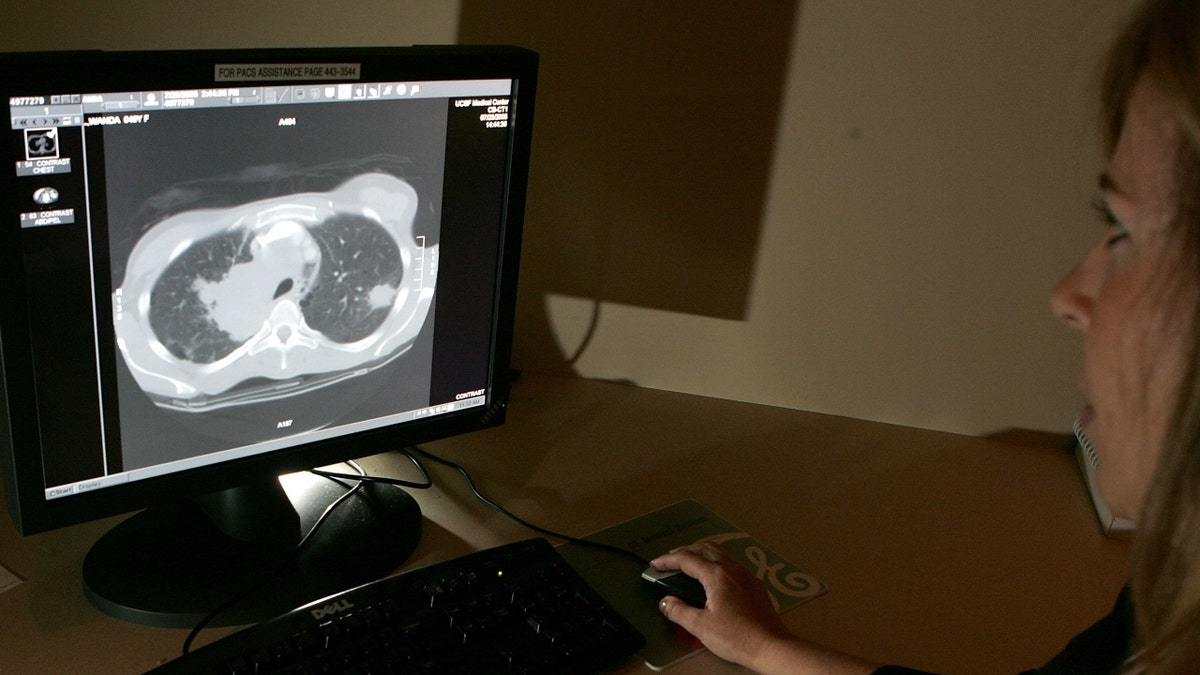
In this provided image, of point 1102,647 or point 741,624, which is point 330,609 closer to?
point 741,624

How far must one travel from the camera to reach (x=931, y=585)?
107 centimetres

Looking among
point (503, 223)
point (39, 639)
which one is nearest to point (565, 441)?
point (503, 223)

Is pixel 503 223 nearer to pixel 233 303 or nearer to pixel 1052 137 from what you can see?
pixel 233 303

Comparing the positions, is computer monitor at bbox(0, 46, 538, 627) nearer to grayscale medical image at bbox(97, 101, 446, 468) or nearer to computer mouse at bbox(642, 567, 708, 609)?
grayscale medical image at bbox(97, 101, 446, 468)

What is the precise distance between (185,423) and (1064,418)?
1034mm

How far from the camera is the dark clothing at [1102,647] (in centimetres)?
82

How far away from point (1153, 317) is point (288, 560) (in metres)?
0.73

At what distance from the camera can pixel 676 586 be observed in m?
1.00

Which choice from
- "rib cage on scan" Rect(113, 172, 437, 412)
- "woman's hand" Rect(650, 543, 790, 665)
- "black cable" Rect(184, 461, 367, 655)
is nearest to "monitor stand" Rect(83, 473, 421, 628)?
"black cable" Rect(184, 461, 367, 655)

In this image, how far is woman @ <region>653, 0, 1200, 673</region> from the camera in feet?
2.02

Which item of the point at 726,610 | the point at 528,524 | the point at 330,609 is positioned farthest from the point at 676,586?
the point at 330,609

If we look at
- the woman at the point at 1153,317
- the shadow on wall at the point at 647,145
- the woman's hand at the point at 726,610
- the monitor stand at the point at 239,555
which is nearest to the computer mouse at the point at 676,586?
the woman's hand at the point at 726,610

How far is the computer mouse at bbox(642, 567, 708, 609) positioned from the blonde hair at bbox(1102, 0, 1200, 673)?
0.39m

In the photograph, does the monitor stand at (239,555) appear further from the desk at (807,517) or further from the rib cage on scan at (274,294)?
the rib cage on scan at (274,294)
